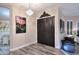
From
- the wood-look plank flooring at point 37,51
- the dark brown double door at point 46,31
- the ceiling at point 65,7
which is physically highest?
the ceiling at point 65,7

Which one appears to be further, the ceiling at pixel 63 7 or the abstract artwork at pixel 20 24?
the abstract artwork at pixel 20 24

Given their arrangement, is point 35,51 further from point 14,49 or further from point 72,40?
point 72,40

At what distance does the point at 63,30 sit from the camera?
2.11 meters

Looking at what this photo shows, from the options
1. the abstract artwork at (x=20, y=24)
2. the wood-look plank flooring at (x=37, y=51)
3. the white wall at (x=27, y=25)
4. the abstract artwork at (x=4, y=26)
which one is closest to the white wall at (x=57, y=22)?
the white wall at (x=27, y=25)

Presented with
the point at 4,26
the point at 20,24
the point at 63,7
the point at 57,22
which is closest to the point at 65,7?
the point at 63,7

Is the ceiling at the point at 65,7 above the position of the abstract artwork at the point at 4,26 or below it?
above

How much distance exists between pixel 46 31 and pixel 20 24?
57 centimetres

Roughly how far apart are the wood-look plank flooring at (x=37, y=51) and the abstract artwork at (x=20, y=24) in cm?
38

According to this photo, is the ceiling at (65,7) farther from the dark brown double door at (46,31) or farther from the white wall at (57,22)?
the dark brown double door at (46,31)

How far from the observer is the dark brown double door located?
6.93ft

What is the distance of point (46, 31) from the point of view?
7.21ft

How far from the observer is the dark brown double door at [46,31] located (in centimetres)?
211

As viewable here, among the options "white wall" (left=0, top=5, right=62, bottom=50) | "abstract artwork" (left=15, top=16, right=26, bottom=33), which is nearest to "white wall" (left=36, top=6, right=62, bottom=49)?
"white wall" (left=0, top=5, right=62, bottom=50)

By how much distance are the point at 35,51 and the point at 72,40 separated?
31.7 inches
